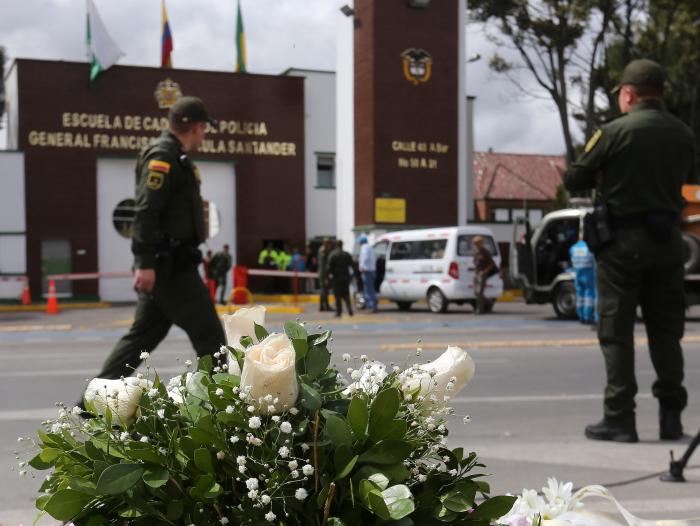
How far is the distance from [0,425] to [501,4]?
1073 inches

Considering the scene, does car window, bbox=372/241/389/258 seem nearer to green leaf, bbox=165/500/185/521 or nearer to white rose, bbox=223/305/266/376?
white rose, bbox=223/305/266/376

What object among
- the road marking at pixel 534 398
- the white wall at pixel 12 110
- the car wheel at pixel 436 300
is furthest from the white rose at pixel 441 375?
the white wall at pixel 12 110

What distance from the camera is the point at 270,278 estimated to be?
107ft

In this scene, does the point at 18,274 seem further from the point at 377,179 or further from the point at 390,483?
the point at 390,483

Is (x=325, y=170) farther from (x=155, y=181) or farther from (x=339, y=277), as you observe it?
(x=155, y=181)

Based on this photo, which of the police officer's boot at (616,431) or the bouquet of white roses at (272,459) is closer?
the bouquet of white roses at (272,459)

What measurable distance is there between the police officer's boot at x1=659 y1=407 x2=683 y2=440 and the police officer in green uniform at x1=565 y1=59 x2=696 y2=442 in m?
0.09

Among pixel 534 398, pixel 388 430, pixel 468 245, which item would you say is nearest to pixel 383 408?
pixel 388 430

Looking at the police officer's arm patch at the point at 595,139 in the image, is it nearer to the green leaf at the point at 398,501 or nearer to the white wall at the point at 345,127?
the green leaf at the point at 398,501

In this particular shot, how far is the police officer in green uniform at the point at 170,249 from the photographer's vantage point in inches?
202

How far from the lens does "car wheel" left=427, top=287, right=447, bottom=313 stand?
849 inches

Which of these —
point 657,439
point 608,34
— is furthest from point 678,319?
point 608,34

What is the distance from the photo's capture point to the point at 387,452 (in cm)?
153

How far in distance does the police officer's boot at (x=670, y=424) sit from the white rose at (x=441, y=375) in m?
4.17
